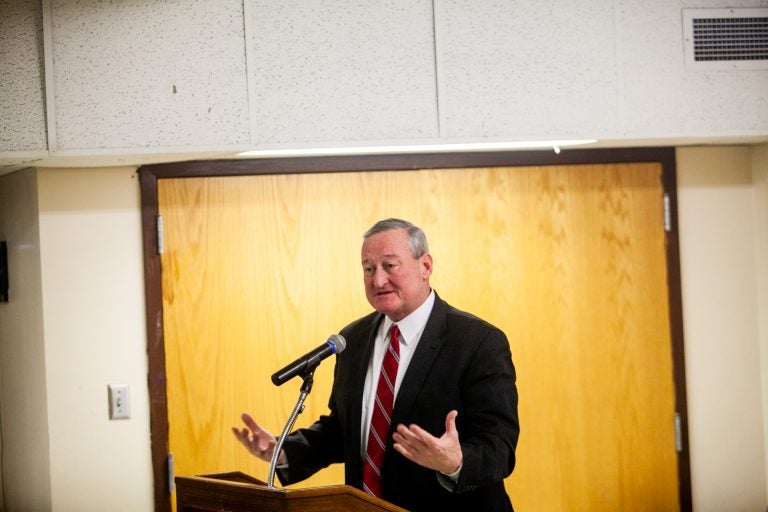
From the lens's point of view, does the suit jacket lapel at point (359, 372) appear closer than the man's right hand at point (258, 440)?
No

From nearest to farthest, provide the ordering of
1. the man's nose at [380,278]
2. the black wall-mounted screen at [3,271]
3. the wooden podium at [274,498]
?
the wooden podium at [274,498] → the man's nose at [380,278] → the black wall-mounted screen at [3,271]

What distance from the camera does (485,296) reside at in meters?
4.04

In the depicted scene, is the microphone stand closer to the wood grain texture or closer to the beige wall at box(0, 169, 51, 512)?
the wood grain texture

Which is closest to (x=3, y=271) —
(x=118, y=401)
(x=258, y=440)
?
(x=118, y=401)

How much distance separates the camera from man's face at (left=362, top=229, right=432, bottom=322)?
9.97ft

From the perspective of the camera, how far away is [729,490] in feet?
13.8

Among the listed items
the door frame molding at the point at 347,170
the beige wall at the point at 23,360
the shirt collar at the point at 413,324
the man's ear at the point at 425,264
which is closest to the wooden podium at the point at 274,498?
the shirt collar at the point at 413,324

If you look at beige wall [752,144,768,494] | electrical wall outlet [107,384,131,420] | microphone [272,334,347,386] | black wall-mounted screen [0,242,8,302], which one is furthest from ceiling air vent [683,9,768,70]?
black wall-mounted screen [0,242,8,302]

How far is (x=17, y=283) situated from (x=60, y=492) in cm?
90

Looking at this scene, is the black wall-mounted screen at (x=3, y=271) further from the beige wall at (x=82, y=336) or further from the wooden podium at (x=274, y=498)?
the wooden podium at (x=274, y=498)

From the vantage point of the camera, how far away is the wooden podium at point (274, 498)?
2418mm

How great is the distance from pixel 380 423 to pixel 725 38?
219cm

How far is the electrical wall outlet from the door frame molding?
0.10m

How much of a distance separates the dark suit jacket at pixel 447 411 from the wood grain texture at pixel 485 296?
2.89ft
